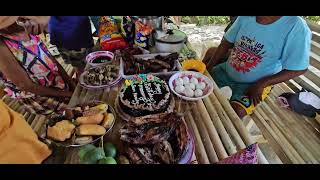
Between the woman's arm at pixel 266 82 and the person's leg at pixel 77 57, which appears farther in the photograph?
the person's leg at pixel 77 57

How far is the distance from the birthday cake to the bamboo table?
68mm

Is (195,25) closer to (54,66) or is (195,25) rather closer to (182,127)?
(54,66)

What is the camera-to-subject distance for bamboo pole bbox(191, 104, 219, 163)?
33.4 inches

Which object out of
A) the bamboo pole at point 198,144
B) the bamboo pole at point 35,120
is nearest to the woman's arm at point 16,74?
the bamboo pole at point 35,120

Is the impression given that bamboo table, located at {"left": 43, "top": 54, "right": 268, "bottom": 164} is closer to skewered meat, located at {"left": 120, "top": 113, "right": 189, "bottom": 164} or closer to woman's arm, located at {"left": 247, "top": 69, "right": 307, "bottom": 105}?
skewered meat, located at {"left": 120, "top": 113, "right": 189, "bottom": 164}

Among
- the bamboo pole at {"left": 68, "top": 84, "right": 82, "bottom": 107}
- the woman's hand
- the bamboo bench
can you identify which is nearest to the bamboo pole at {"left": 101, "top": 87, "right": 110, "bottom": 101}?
the bamboo pole at {"left": 68, "top": 84, "right": 82, "bottom": 107}

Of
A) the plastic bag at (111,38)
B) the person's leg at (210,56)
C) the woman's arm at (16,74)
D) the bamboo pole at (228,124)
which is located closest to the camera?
the bamboo pole at (228,124)

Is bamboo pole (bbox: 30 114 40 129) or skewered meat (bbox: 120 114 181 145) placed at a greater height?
skewered meat (bbox: 120 114 181 145)

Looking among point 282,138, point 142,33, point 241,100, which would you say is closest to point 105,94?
point 142,33

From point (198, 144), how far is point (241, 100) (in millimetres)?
675

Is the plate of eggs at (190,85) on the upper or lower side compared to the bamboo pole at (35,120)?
upper

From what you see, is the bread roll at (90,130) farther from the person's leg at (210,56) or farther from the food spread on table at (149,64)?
the person's leg at (210,56)

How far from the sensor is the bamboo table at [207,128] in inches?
33.8

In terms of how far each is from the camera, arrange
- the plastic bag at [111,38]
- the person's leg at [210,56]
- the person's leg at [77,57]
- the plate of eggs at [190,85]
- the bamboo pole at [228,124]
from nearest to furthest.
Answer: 1. the bamboo pole at [228,124]
2. the plate of eggs at [190,85]
3. the plastic bag at [111,38]
4. the person's leg at [210,56]
5. the person's leg at [77,57]
